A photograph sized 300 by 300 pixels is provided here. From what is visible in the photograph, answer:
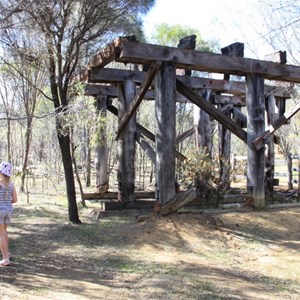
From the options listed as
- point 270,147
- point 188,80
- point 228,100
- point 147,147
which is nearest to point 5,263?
point 147,147

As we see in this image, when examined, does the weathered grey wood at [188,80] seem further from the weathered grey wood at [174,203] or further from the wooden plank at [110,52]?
the weathered grey wood at [174,203]

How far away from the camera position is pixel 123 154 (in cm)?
1035

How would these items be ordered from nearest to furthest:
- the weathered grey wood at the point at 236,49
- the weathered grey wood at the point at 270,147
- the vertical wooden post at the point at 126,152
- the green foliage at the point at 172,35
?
the weathered grey wood at the point at 236,49 → the vertical wooden post at the point at 126,152 → the weathered grey wood at the point at 270,147 → the green foliage at the point at 172,35

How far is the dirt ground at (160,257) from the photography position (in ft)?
15.0

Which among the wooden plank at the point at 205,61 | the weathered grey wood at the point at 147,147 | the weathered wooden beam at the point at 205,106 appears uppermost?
the wooden plank at the point at 205,61

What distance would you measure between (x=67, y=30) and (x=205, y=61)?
268 centimetres

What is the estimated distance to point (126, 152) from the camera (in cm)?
1031

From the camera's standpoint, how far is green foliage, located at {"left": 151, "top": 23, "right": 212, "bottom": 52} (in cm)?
2175

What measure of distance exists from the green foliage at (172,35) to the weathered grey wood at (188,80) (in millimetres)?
9275

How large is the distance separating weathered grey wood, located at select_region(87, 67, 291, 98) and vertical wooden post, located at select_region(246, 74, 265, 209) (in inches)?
90.8

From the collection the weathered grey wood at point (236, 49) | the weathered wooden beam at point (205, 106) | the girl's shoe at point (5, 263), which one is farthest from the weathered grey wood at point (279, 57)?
the girl's shoe at point (5, 263)

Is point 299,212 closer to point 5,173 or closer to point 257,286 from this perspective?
point 257,286

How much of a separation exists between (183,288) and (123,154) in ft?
19.8

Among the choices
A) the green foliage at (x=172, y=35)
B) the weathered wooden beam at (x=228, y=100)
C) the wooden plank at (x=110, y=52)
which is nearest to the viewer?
the wooden plank at (x=110, y=52)
